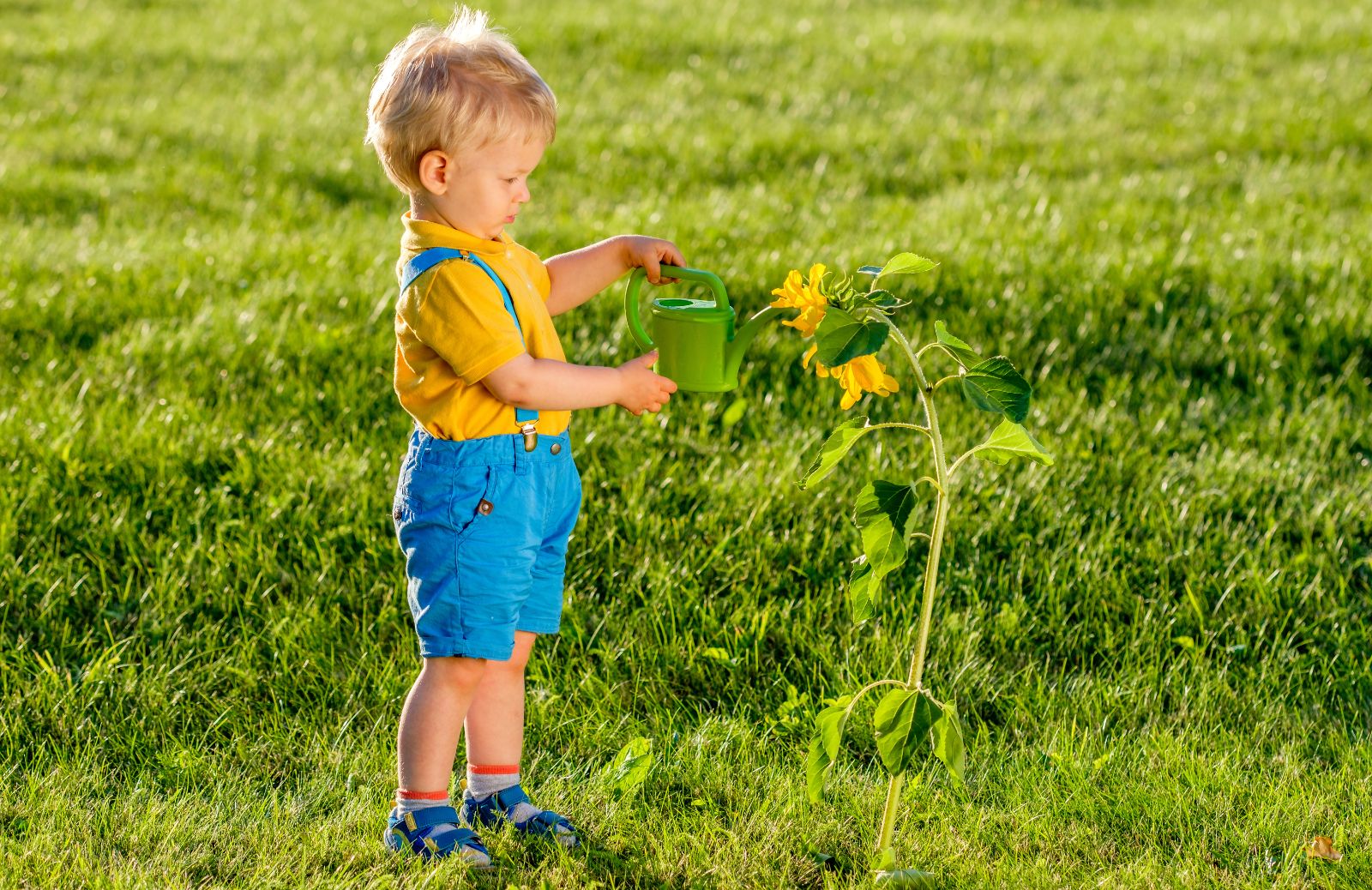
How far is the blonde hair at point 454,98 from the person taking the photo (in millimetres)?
2271

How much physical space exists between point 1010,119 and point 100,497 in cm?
522

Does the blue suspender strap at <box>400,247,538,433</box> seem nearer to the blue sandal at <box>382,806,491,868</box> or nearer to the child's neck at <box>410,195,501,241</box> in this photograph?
the child's neck at <box>410,195,501,241</box>

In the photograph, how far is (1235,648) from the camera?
3.14 metres

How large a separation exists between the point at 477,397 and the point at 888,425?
72 centimetres

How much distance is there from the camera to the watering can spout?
7.48 ft

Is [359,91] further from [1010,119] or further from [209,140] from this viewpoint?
[1010,119]

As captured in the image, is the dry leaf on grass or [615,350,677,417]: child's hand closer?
[615,350,677,417]: child's hand

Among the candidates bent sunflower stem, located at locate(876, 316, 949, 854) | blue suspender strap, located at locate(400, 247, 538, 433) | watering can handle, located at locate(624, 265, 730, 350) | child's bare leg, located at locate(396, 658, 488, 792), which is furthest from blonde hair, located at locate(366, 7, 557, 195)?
child's bare leg, located at locate(396, 658, 488, 792)

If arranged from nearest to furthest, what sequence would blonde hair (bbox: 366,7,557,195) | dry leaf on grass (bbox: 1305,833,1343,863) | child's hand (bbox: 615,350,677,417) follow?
blonde hair (bbox: 366,7,557,195), child's hand (bbox: 615,350,677,417), dry leaf on grass (bbox: 1305,833,1343,863)

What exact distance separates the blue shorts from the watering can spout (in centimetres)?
37

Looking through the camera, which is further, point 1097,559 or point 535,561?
point 1097,559

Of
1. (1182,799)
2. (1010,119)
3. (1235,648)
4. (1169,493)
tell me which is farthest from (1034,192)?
(1182,799)

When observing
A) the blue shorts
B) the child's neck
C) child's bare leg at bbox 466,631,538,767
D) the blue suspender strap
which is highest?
the child's neck

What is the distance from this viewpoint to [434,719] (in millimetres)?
2529
